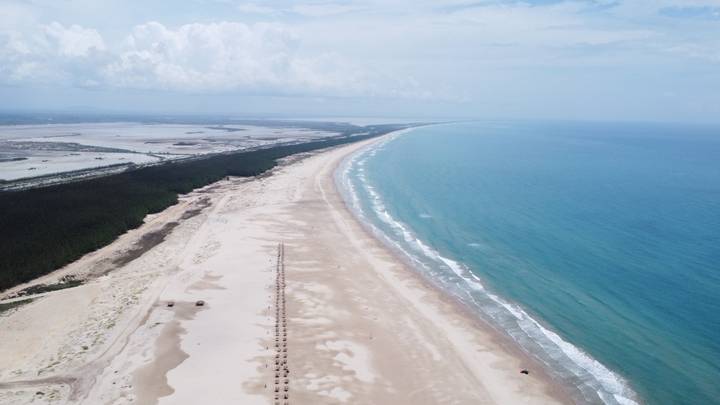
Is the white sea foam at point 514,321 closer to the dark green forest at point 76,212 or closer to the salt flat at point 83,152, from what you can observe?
the dark green forest at point 76,212

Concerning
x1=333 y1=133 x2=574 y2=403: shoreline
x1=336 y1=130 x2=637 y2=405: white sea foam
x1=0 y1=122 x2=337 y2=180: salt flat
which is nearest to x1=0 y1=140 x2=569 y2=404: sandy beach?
x1=333 y1=133 x2=574 y2=403: shoreline

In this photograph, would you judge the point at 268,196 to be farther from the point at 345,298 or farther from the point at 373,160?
the point at 373,160

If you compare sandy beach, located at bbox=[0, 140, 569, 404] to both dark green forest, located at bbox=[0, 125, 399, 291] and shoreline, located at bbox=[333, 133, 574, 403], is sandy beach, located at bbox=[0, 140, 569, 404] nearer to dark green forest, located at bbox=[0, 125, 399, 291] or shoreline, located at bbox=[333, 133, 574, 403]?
shoreline, located at bbox=[333, 133, 574, 403]

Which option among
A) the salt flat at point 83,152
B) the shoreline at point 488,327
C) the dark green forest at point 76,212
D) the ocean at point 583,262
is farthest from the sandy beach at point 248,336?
the salt flat at point 83,152

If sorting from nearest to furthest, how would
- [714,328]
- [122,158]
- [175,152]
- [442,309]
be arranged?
[714,328], [442,309], [122,158], [175,152]

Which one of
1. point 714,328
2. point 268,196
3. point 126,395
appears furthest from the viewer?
point 268,196

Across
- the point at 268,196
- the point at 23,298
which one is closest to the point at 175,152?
the point at 268,196

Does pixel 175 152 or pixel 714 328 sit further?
pixel 175 152
